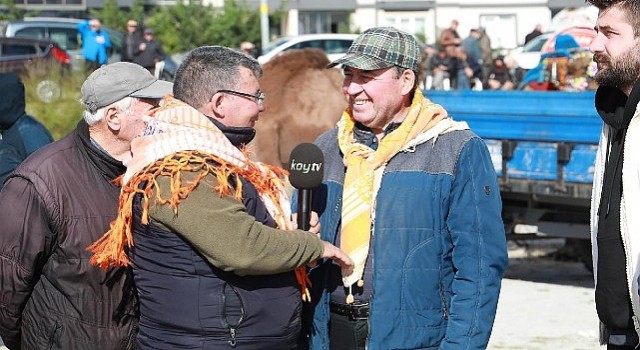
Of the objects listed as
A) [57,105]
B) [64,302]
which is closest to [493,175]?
[64,302]

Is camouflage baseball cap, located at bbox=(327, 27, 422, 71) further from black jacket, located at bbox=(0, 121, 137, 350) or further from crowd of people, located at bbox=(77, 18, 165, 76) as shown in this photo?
crowd of people, located at bbox=(77, 18, 165, 76)

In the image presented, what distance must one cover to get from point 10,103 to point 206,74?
241 centimetres

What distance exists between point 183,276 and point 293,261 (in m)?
0.35

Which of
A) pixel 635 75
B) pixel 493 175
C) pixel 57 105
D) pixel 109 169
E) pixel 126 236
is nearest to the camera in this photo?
pixel 635 75

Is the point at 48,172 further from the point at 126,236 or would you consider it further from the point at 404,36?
the point at 404,36

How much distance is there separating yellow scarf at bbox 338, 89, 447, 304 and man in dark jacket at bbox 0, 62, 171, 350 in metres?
0.81

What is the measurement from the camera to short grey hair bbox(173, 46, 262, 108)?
12.8 ft

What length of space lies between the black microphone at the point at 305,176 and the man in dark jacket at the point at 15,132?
7.43 feet

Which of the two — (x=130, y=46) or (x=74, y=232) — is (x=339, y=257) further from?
(x=130, y=46)

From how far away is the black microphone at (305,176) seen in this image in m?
3.97

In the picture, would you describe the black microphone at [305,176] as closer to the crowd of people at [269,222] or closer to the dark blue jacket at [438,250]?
the crowd of people at [269,222]

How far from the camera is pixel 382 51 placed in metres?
4.24

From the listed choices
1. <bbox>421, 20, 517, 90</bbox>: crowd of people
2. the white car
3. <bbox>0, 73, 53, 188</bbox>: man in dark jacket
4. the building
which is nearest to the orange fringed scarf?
<bbox>0, 73, 53, 188</bbox>: man in dark jacket

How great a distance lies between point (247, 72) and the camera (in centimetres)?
395
